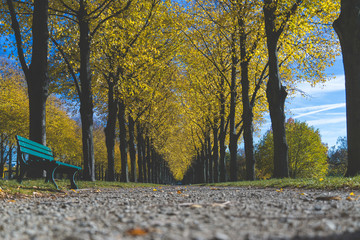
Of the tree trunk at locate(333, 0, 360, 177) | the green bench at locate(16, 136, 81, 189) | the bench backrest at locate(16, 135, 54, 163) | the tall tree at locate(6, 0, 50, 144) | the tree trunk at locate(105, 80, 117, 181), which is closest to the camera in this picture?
the bench backrest at locate(16, 135, 54, 163)

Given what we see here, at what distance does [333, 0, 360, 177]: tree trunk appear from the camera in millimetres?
8953

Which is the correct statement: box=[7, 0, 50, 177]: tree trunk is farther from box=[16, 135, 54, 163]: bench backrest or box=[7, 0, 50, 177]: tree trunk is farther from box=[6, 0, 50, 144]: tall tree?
box=[16, 135, 54, 163]: bench backrest

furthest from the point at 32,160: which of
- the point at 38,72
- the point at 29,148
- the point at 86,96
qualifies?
the point at 86,96

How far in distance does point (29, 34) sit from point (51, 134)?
18569 millimetres

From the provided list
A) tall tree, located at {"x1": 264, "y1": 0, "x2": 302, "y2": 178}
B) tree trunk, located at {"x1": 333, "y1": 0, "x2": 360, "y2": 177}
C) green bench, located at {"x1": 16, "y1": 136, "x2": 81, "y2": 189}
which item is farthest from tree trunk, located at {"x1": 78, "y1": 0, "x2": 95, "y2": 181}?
tree trunk, located at {"x1": 333, "y1": 0, "x2": 360, "y2": 177}

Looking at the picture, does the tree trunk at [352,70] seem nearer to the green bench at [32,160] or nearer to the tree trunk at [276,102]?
the tree trunk at [276,102]

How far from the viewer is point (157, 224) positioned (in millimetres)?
2680

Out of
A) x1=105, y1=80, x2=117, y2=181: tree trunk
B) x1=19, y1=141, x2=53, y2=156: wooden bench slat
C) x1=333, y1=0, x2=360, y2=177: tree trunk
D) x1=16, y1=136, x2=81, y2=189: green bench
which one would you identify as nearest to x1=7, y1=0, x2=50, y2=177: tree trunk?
x1=19, y1=141, x2=53, y2=156: wooden bench slat

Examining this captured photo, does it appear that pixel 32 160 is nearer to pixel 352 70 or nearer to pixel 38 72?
pixel 38 72

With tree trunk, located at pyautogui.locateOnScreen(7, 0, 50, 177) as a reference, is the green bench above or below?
below

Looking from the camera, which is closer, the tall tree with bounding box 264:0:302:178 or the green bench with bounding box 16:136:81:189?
the green bench with bounding box 16:136:81:189

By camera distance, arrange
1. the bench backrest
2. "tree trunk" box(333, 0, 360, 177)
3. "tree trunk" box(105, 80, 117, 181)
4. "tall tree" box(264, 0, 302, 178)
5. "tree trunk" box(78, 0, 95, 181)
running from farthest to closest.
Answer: "tree trunk" box(105, 80, 117, 181) < "tree trunk" box(78, 0, 95, 181) < "tall tree" box(264, 0, 302, 178) < "tree trunk" box(333, 0, 360, 177) < the bench backrest

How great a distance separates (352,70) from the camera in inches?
356

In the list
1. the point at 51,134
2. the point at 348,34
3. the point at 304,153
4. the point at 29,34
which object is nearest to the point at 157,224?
the point at 348,34
